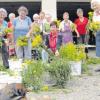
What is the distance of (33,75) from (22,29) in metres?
3.48

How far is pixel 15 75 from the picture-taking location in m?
9.36

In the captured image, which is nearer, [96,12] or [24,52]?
[96,12]

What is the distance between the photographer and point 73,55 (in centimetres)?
1036

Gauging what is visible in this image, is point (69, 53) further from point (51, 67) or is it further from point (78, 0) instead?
point (78, 0)

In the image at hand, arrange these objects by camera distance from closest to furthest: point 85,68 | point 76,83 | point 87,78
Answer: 1. point 76,83
2. point 87,78
3. point 85,68

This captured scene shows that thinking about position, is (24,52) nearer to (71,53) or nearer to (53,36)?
(53,36)

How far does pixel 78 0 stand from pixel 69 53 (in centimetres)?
828

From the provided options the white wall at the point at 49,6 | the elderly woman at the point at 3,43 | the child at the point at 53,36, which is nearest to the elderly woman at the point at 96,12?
the child at the point at 53,36

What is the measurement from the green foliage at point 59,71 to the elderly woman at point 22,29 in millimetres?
2613

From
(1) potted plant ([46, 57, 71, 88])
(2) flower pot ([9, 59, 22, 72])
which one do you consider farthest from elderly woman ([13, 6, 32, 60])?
(1) potted plant ([46, 57, 71, 88])

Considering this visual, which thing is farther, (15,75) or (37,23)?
(37,23)

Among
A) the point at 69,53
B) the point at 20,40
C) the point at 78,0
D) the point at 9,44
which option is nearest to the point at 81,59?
the point at 69,53

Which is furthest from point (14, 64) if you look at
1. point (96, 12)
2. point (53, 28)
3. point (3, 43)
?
point (96, 12)

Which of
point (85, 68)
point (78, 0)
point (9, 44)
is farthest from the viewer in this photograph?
point (78, 0)
